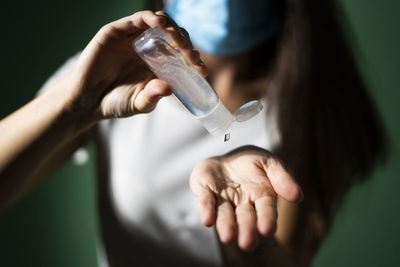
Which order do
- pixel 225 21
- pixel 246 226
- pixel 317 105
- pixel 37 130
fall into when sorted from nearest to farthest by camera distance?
pixel 246 226
pixel 37 130
pixel 225 21
pixel 317 105

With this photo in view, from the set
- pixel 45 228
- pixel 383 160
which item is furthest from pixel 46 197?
pixel 383 160

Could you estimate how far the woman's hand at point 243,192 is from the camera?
0.29m

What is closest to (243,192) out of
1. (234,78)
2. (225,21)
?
(225,21)

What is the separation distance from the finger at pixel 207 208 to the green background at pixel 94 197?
0.45 m

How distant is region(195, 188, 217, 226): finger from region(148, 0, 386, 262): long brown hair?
274 mm

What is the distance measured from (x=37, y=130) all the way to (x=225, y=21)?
308 millimetres

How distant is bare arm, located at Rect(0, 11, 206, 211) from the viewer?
1.02ft

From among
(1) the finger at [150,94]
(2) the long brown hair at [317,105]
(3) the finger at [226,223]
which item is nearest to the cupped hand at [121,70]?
(1) the finger at [150,94]

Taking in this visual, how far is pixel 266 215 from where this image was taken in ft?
0.94

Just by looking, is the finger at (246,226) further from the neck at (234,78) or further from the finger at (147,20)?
the neck at (234,78)

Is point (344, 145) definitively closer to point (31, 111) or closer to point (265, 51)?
point (265, 51)

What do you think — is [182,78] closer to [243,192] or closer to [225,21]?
[243,192]

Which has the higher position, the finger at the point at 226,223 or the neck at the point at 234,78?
the neck at the point at 234,78

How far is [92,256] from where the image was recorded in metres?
0.86
